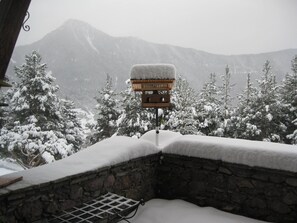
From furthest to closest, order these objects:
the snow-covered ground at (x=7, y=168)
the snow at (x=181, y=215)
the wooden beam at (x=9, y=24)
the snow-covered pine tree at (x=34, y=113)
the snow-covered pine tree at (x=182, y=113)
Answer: the snow-covered pine tree at (x=182, y=113) < the snow-covered pine tree at (x=34, y=113) < the snow-covered ground at (x=7, y=168) < the snow at (x=181, y=215) < the wooden beam at (x=9, y=24)

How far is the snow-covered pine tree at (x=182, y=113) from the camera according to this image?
46.0 ft

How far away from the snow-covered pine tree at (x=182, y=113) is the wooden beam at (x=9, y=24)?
12.3m

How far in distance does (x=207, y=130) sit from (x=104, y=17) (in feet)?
147

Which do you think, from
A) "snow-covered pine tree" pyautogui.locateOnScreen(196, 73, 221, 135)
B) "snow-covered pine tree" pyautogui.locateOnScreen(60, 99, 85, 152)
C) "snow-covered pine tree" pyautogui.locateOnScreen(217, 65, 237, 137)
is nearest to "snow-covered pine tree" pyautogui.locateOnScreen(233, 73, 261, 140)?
"snow-covered pine tree" pyautogui.locateOnScreen(217, 65, 237, 137)

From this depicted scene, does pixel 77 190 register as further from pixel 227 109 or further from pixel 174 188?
pixel 227 109

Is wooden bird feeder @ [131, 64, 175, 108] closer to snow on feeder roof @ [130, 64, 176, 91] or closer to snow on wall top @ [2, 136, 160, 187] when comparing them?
snow on feeder roof @ [130, 64, 176, 91]

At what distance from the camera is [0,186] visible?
204 centimetres

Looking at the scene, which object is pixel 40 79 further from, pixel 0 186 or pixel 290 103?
pixel 290 103

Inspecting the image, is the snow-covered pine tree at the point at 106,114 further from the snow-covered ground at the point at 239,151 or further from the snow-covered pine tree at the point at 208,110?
the snow-covered ground at the point at 239,151

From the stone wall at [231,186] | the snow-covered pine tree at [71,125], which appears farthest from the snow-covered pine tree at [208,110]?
the stone wall at [231,186]

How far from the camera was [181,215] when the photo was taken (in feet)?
10.00

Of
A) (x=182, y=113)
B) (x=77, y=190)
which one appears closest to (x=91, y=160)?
(x=77, y=190)

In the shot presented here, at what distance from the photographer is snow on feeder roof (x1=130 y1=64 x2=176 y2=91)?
387 cm

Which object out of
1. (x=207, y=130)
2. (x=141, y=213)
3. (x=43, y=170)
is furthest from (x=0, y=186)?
(x=207, y=130)
